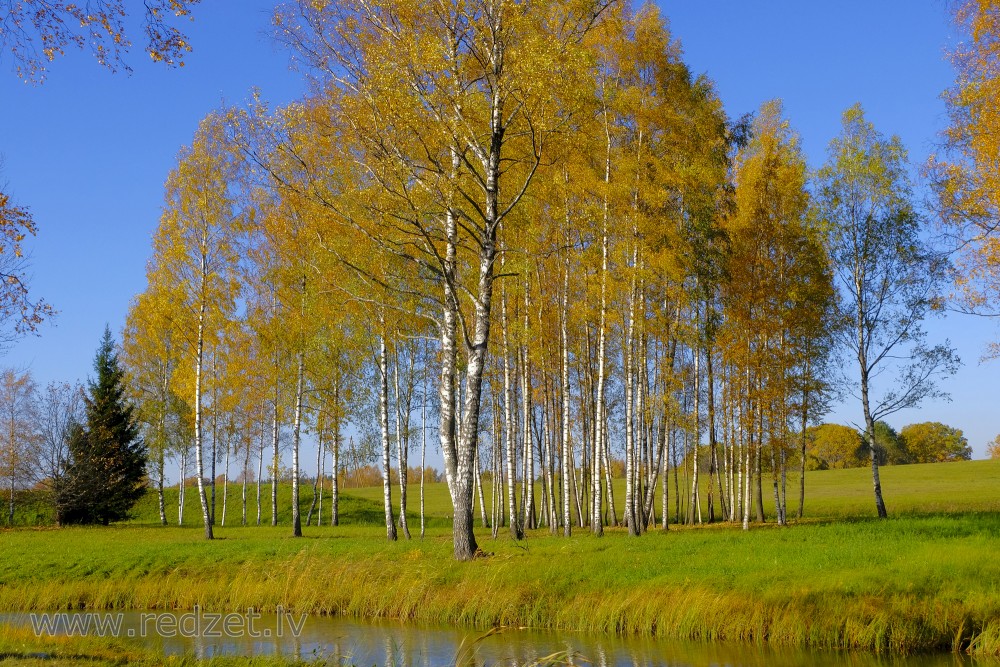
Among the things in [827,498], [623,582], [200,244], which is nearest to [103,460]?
[200,244]

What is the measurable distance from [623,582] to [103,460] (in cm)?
2995

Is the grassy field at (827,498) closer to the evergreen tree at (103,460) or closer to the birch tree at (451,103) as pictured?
the evergreen tree at (103,460)

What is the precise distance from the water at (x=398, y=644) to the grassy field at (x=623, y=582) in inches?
15.9

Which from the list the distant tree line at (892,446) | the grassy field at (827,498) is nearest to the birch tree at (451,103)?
the grassy field at (827,498)

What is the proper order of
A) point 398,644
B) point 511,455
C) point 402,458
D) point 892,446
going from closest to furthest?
point 398,644 → point 511,455 → point 402,458 → point 892,446

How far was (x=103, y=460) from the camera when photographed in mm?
34406

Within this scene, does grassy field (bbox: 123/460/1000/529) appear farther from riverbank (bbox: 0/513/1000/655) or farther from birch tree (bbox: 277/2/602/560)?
birch tree (bbox: 277/2/602/560)

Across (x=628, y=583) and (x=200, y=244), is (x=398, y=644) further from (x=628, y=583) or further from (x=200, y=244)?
(x=200, y=244)

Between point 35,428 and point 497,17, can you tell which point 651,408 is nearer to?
point 497,17

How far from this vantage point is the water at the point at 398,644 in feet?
Result: 30.6

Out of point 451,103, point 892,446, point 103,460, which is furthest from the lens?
point 892,446

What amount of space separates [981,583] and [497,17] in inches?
494

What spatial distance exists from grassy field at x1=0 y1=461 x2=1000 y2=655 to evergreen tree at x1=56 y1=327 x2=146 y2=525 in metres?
15.6

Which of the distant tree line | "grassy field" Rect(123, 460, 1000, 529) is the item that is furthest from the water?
the distant tree line
